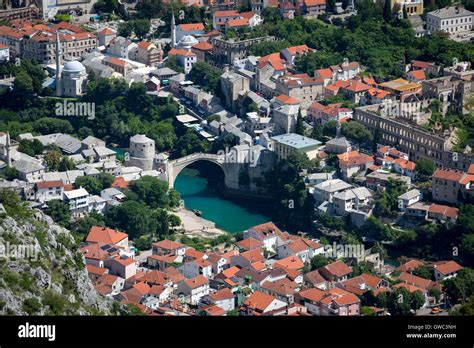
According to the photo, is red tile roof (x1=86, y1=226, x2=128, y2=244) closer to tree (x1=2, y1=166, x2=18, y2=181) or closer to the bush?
tree (x1=2, y1=166, x2=18, y2=181)

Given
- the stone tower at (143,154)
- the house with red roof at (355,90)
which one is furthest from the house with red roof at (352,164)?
the stone tower at (143,154)

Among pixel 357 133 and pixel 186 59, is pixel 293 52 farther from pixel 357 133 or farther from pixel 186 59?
pixel 357 133

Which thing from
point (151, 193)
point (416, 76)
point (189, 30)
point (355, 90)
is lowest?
point (151, 193)

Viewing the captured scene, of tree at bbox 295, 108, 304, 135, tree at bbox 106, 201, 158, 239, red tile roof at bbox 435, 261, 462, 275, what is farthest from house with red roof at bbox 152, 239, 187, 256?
tree at bbox 295, 108, 304, 135

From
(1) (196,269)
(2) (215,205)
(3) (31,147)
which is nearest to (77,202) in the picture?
(2) (215,205)

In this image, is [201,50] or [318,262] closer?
[318,262]
